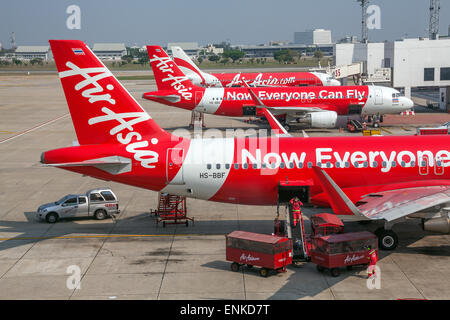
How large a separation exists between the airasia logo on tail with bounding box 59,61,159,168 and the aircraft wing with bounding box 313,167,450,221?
9.46 m

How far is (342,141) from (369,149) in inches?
57.0

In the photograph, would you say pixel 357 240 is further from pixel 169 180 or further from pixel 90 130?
pixel 90 130

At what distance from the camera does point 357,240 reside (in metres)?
23.1

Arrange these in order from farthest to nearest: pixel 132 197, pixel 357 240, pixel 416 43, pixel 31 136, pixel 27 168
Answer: pixel 416 43, pixel 31 136, pixel 27 168, pixel 132 197, pixel 357 240

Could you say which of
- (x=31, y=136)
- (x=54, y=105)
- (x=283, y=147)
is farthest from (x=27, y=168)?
(x=54, y=105)

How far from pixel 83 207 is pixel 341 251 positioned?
52.8ft

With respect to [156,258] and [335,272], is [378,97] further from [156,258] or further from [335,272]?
[156,258]

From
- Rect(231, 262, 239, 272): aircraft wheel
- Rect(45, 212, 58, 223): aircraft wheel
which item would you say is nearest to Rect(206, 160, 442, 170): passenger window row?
Rect(231, 262, 239, 272): aircraft wheel

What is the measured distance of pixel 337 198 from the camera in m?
22.7

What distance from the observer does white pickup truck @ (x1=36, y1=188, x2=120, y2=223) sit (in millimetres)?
31844

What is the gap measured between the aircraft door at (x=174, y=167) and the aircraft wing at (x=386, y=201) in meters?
7.92

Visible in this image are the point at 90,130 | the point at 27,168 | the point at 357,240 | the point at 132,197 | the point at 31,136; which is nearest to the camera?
the point at 357,240

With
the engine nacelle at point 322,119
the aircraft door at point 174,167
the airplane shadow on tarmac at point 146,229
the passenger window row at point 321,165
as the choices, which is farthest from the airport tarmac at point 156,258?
the engine nacelle at point 322,119

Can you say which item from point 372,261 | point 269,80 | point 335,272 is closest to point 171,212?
point 335,272
